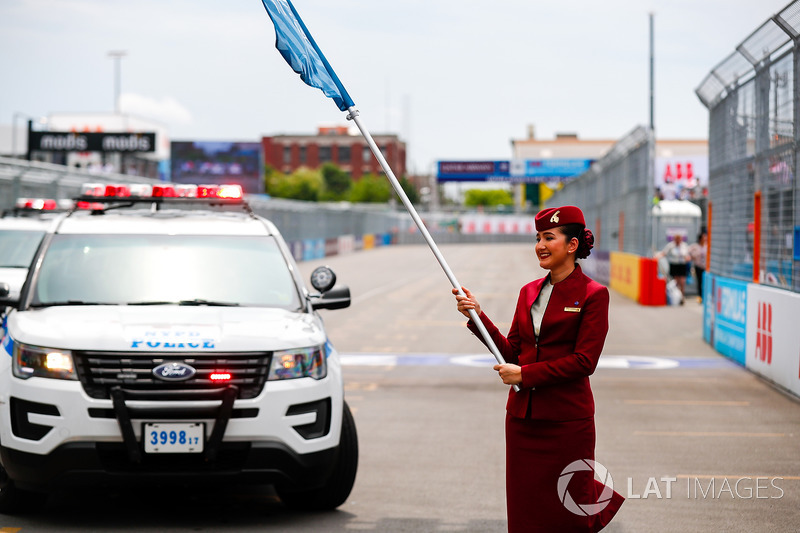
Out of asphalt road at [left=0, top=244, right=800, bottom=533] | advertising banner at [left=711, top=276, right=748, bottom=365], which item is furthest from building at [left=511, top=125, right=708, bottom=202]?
asphalt road at [left=0, top=244, right=800, bottom=533]

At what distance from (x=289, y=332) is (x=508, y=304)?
18519mm

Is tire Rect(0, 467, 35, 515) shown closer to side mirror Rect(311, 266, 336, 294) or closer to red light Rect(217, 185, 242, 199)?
side mirror Rect(311, 266, 336, 294)

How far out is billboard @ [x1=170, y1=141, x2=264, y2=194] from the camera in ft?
289

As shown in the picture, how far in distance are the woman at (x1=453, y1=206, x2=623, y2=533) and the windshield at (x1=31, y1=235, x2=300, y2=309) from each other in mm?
2654

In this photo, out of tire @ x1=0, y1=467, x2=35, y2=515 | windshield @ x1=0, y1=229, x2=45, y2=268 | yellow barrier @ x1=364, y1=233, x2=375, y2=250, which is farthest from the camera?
yellow barrier @ x1=364, y1=233, x2=375, y2=250

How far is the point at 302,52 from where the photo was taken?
577cm

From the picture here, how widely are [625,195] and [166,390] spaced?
25105 millimetres

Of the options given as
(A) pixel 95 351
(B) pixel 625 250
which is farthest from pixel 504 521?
(B) pixel 625 250

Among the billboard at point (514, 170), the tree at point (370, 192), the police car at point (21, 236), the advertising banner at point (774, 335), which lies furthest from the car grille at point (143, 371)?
the tree at point (370, 192)

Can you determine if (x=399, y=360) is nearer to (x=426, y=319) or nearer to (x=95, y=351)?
(x=426, y=319)

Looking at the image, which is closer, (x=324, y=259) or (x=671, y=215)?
(x=671, y=215)

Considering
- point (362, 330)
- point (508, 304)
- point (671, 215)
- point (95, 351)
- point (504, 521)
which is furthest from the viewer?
point (671, 215)

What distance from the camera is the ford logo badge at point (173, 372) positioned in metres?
6.02

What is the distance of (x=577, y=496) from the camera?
15.2ft
